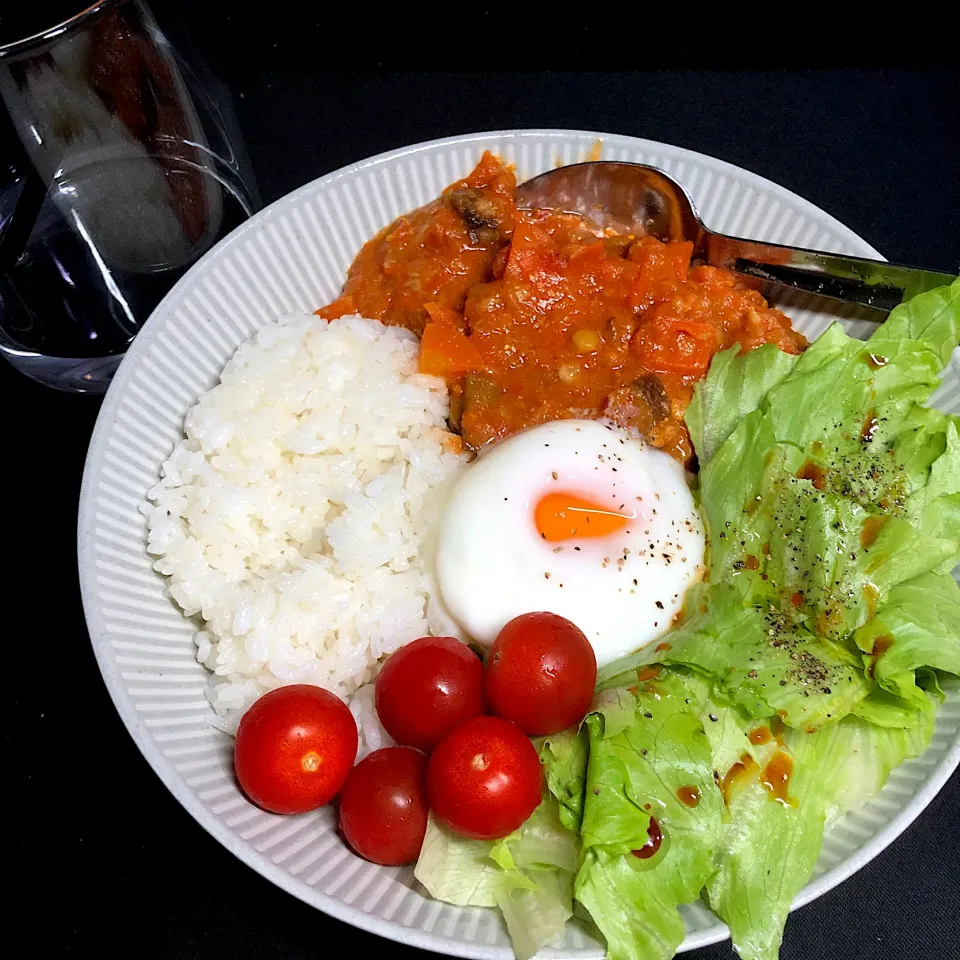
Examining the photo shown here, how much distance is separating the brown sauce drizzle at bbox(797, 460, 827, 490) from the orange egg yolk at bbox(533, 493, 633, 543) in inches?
17.8

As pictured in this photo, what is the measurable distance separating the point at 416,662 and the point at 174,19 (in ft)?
6.84

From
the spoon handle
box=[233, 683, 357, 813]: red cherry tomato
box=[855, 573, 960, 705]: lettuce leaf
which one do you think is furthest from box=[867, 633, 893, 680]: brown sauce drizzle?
box=[233, 683, 357, 813]: red cherry tomato

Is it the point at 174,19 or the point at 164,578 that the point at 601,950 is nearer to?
the point at 164,578

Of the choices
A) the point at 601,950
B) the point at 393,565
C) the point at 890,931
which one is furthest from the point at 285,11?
the point at 890,931

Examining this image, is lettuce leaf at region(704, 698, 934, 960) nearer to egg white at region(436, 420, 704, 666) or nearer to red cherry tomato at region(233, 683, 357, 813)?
egg white at region(436, 420, 704, 666)

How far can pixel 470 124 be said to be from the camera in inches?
138

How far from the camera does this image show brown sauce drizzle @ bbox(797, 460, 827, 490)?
2.20 meters

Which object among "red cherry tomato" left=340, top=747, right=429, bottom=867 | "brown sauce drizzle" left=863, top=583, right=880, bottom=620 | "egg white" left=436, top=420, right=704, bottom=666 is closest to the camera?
"red cherry tomato" left=340, top=747, right=429, bottom=867

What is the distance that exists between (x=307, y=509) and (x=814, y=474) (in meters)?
1.33

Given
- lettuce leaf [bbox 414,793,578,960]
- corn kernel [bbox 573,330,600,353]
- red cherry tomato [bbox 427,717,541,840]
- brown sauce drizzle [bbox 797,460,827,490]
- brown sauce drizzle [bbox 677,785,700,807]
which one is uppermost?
corn kernel [bbox 573,330,600,353]

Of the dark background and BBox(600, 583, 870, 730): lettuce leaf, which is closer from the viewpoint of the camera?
BBox(600, 583, 870, 730): lettuce leaf

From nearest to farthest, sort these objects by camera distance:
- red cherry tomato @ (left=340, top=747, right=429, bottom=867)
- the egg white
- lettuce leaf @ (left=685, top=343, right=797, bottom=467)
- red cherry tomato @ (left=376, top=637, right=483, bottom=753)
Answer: red cherry tomato @ (left=340, top=747, right=429, bottom=867)
red cherry tomato @ (left=376, top=637, right=483, bottom=753)
the egg white
lettuce leaf @ (left=685, top=343, right=797, bottom=467)

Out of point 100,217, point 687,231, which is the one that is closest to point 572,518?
point 687,231

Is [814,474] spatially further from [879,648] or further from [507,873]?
[507,873]
